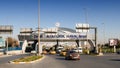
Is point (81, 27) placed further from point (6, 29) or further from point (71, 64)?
point (71, 64)

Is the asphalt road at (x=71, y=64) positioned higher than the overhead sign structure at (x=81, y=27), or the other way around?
the overhead sign structure at (x=81, y=27)

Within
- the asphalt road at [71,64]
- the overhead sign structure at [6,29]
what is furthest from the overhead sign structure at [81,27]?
the asphalt road at [71,64]

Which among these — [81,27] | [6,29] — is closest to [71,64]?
[81,27]

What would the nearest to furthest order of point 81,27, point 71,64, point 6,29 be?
point 71,64 → point 81,27 → point 6,29

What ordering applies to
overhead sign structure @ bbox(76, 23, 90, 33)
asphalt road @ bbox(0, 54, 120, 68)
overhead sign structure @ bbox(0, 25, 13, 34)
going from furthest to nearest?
1. overhead sign structure @ bbox(0, 25, 13, 34)
2. overhead sign structure @ bbox(76, 23, 90, 33)
3. asphalt road @ bbox(0, 54, 120, 68)

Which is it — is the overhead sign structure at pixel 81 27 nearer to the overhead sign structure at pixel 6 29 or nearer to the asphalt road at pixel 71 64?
the overhead sign structure at pixel 6 29

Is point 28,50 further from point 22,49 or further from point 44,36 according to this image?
point 44,36

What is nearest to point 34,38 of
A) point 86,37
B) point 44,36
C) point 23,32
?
point 44,36

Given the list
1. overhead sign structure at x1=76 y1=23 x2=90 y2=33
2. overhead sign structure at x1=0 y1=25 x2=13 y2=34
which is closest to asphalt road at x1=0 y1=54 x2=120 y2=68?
overhead sign structure at x1=76 y1=23 x2=90 y2=33

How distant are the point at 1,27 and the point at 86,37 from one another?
3106 centimetres

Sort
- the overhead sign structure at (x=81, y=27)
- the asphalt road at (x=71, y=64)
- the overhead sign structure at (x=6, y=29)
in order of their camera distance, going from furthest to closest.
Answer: the overhead sign structure at (x=6, y=29) < the overhead sign structure at (x=81, y=27) < the asphalt road at (x=71, y=64)

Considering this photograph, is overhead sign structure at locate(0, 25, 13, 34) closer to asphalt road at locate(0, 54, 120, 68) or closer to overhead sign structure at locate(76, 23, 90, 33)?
overhead sign structure at locate(76, 23, 90, 33)

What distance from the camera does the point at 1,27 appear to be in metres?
74.5

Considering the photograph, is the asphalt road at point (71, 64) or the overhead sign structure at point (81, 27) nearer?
the asphalt road at point (71, 64)
